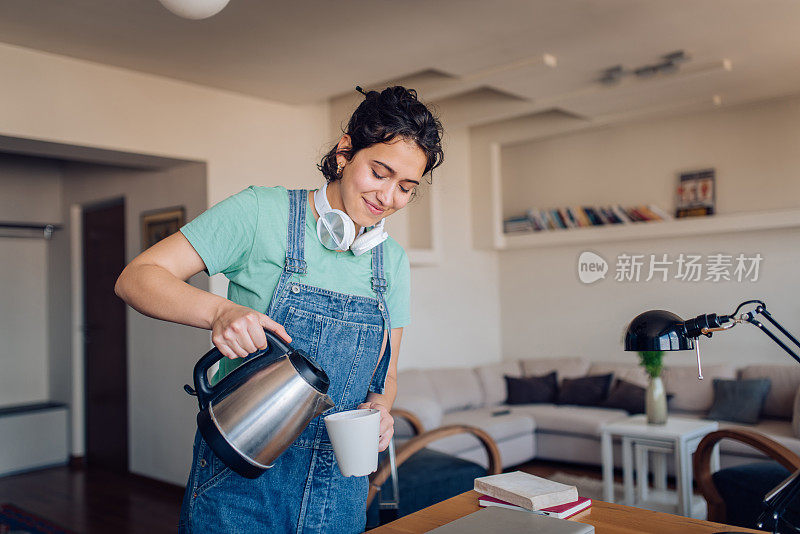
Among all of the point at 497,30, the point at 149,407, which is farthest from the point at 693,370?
the point at 149,407

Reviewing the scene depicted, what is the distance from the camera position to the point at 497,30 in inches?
137

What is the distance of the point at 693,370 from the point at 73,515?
4.41 meters

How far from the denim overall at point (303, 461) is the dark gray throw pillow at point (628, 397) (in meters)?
4.08

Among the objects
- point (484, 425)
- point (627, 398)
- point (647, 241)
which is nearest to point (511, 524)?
point (484, 425)

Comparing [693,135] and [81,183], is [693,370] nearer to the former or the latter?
[693,135]

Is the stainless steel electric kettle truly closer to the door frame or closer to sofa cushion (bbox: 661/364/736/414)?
sofa cushion (bbox: 661/364/736/414)

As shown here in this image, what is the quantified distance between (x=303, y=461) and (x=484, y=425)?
3685mm

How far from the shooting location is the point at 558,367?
582 cm

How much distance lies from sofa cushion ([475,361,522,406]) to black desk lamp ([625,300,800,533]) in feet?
15.2

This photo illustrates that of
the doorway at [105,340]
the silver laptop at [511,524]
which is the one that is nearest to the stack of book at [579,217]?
the doorway at [105,340]

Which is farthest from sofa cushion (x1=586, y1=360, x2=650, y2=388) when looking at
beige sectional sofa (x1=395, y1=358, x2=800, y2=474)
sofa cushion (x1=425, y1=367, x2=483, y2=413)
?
sofa cushion (x1=425, y1=367, x2=483, y2=413)

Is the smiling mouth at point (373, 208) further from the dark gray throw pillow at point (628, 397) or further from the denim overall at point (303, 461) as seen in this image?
the dark gray throw pillow at point (628, 397)

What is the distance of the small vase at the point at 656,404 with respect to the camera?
423 cm

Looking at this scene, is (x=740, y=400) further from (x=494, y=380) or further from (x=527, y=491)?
(x=527, y=491)
